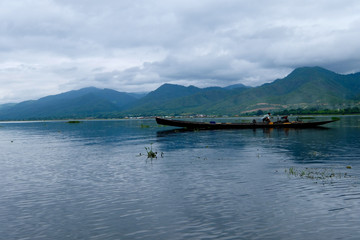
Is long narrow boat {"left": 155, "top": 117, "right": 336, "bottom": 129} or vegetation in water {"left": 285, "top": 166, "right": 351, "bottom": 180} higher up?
long narrow boat {"left": 155, "top": 117, "right": 336, "bottom": 129}

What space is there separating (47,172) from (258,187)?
20.0 m

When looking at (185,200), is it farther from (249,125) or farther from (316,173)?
(249,125)

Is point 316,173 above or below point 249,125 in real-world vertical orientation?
below

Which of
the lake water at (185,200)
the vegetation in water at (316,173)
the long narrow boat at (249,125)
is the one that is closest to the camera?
the lake water at (185,200)

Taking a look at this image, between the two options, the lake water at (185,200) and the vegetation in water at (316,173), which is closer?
the lake water at (185,200)

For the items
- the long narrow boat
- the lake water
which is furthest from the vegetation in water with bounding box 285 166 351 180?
the long narrow boat

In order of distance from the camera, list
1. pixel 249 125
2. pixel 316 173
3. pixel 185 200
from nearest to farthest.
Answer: pixel 185 200, pixel 316 173, pixel 249 125

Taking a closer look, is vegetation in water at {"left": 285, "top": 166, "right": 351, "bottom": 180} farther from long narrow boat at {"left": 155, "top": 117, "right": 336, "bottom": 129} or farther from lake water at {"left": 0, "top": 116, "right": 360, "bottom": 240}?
long narrow boat at {"left": 155, "top": 117, "right": 336, "bottom": 129}

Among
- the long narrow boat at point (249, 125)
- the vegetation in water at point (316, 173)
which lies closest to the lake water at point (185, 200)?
the vegetation in water at point (316, 173)

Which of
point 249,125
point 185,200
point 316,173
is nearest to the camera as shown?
point 185,200

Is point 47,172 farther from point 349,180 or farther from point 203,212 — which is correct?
point 349,180

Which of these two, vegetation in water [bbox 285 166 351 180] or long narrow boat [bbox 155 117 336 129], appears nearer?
vegetation in water [bbox 285 166 351 180]

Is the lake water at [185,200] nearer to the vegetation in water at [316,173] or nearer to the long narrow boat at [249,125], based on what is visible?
the vegetation in water at [316,173]

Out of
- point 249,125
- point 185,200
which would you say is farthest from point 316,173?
point 249,125
